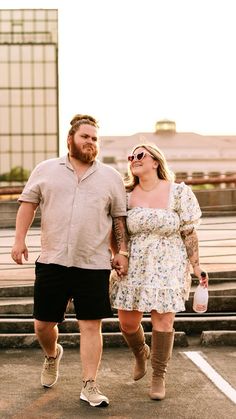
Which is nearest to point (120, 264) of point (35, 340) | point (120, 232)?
point (120, 232)

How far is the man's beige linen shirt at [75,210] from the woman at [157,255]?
0.18 metres

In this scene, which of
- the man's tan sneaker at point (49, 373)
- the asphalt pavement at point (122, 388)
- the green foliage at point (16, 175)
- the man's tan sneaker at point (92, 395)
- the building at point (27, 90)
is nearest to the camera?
the asphalt pavement at point (122, 388)

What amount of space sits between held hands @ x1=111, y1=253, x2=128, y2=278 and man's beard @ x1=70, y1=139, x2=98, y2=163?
635 mm

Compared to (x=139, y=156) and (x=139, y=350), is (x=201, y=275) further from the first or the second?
(x=139, y=156)

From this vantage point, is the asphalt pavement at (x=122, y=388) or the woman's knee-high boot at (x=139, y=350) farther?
the woman's knee-high boot at (x=139, y=350)

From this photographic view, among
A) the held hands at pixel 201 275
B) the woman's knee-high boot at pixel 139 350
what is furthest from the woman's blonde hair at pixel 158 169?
the woman's knee-high boot at pixel 139 350

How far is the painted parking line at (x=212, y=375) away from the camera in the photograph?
549cm

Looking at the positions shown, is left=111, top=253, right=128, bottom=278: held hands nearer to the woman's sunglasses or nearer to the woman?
the woman

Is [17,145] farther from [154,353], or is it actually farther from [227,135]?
[227,135]

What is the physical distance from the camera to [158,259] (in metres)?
5.44

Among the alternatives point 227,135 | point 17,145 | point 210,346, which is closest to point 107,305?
point 210,346

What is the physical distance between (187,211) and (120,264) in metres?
0.55

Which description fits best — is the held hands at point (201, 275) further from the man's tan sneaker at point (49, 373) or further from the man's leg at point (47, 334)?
the man's tan sneaker at point (49, 373)

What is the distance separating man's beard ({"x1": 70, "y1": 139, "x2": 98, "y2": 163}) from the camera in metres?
5.39
